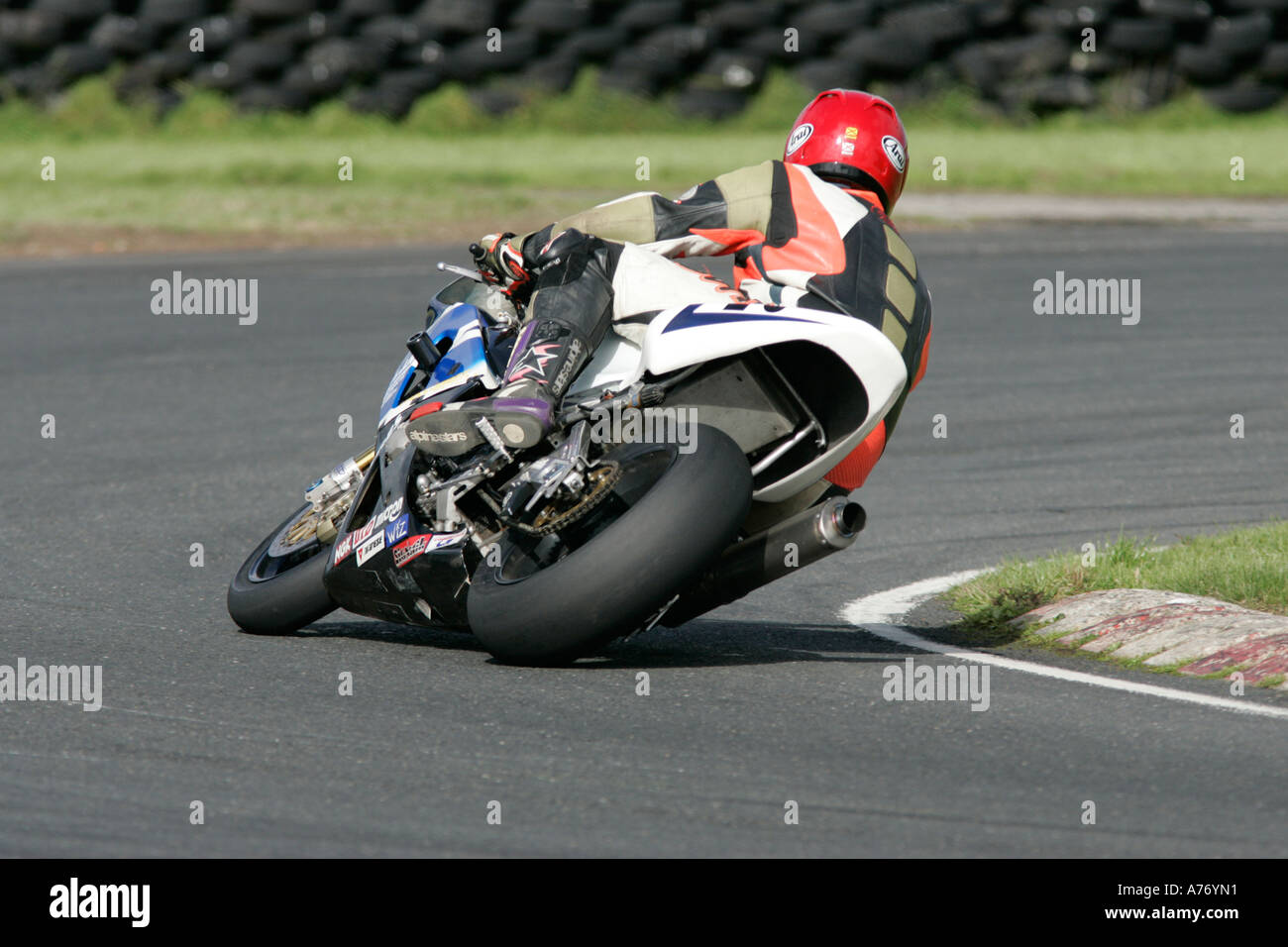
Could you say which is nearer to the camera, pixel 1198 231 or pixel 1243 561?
pixel 1243 561

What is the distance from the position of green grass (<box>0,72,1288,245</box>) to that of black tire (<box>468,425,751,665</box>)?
13889 mm

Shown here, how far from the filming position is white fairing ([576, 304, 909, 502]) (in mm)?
5090

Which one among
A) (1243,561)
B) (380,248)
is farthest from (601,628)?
(380,248)

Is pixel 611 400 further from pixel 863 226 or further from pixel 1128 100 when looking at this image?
pixel 1128 100

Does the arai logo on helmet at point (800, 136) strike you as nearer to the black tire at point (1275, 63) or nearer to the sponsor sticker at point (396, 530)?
the sponsor sticker at point (396, 530)

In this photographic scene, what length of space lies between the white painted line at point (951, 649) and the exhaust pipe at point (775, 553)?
2.42 ft

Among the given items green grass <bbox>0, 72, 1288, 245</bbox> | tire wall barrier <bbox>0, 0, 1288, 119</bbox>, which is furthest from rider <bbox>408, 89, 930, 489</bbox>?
tire wall barrier <bbox>0, 0, 1288, 119</bbox>

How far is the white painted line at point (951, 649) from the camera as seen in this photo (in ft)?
16.9

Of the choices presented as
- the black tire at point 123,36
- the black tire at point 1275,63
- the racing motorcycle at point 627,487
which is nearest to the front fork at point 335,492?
the racing motorcycle at point 627,487

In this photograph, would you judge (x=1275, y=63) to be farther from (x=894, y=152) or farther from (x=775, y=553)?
(x=775, y=553)

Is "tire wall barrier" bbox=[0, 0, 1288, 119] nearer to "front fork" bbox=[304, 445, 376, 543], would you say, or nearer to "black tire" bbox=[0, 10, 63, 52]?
"black tire" bbox=[0, 10, 63, 52]

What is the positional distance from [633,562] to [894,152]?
5.78 ft
